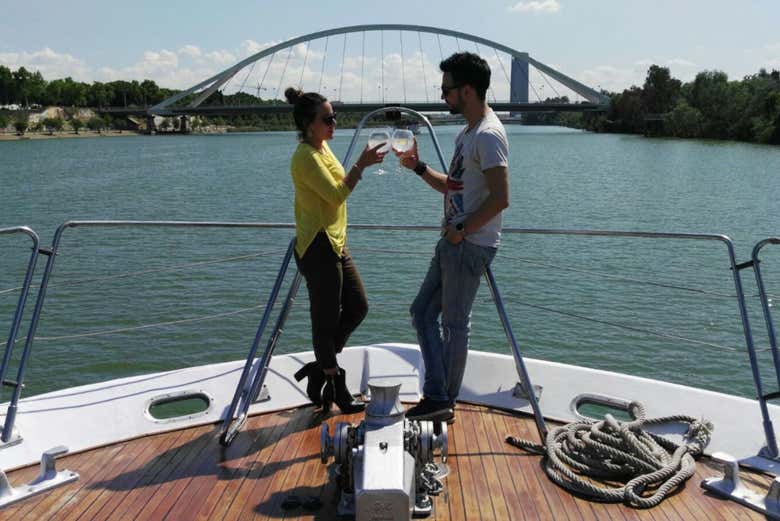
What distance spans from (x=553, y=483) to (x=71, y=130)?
106289 mm

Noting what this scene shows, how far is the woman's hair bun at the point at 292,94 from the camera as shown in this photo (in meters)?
3.20

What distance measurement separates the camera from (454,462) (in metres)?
2.95

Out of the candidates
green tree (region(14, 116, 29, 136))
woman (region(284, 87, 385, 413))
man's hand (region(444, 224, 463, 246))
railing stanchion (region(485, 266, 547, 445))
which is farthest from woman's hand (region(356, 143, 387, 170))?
green tree (region(14, 116, 29, 136))

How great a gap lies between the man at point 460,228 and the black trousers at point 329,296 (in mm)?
308

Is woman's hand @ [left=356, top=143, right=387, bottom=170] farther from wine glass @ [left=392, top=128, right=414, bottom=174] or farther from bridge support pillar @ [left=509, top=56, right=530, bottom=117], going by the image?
bridge support pillar @ [left=509, top=56, right=530, bottom=117]

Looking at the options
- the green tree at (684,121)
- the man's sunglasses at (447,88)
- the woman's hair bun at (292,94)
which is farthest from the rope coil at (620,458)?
the green tree at (684,121)

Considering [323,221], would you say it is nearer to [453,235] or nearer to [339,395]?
[453,235]

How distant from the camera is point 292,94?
3264 millimetres

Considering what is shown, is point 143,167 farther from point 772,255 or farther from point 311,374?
point 311,374

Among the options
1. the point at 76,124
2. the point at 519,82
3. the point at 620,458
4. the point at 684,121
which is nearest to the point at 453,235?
the point at 620,458

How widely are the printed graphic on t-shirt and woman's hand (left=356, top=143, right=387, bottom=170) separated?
0.29m

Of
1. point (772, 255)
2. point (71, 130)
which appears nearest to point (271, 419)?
point (772, 255)

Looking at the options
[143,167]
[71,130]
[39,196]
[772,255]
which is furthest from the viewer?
[71,130]

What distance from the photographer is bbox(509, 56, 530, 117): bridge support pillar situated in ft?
199
